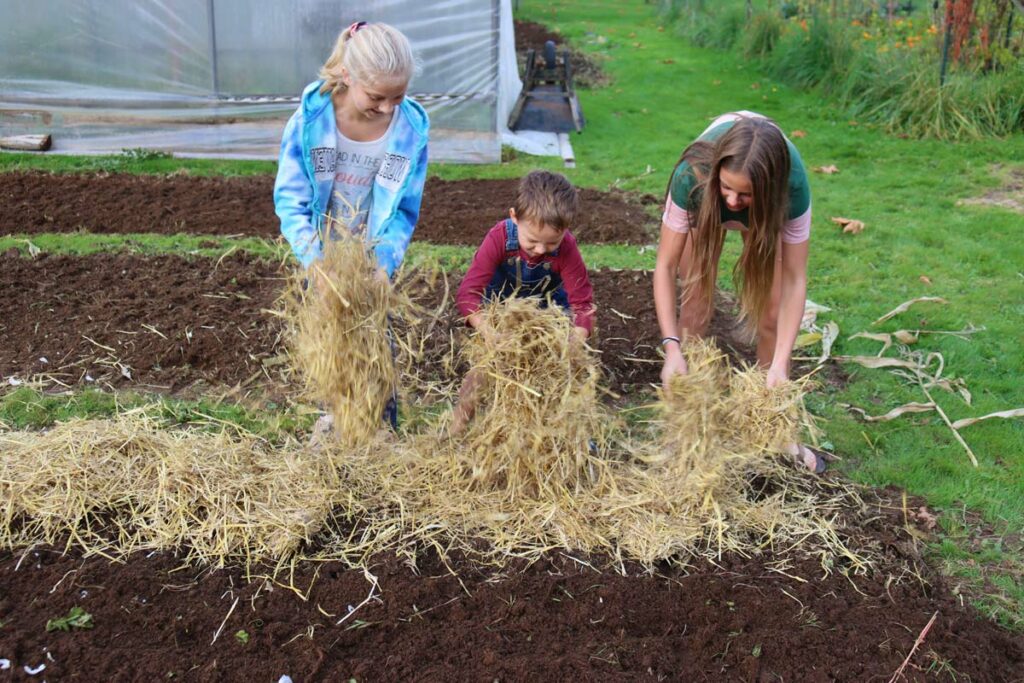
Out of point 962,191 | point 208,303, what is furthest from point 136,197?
point 962,191

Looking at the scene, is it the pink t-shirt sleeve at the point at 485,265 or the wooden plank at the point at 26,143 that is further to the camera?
the wooden plank at the point at 26,143

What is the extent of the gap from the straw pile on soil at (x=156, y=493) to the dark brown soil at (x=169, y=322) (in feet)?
3.06

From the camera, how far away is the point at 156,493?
3771mm

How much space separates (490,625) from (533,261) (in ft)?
5.25

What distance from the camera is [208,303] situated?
576cm

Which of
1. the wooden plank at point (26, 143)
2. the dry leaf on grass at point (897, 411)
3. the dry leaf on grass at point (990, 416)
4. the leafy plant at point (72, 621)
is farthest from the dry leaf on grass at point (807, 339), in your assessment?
the wooden plank at point (26, 143)

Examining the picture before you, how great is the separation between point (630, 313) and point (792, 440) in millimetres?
2081

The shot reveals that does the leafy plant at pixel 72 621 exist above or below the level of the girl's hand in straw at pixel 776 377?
below

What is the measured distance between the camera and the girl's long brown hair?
3539 mm

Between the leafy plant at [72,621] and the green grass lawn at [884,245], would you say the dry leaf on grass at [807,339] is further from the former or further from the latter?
the leafy plant at [72,621]

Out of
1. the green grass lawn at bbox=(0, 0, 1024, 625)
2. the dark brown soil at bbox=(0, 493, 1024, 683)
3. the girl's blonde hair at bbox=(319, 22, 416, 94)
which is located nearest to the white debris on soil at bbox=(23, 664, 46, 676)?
the dark brown soil at bbox=(0, 493, 1024, 683)

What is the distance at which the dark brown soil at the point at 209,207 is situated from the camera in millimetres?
7215

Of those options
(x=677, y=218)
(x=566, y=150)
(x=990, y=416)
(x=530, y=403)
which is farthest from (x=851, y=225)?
(x=530, y=403)

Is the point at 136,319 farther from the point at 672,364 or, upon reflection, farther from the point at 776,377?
the point at 776,377
